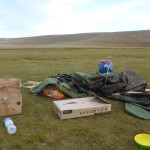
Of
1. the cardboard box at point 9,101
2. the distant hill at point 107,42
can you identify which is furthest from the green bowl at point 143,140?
the distant hill at point 107,42

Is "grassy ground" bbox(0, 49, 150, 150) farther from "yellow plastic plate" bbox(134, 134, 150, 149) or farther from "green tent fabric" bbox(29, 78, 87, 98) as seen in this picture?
"green tent fabric" bbox(29, 78, 87, 98)

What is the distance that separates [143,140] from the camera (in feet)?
11.3

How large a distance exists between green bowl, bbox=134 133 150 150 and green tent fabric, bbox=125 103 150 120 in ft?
3.04

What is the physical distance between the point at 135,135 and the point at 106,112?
1.02 metres

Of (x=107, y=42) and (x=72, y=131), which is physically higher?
(x=107, y=42)

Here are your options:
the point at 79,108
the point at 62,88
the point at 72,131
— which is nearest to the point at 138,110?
the point at 79,108

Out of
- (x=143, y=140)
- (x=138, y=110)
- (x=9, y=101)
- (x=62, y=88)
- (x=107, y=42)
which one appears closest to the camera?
(x=143, y=140)

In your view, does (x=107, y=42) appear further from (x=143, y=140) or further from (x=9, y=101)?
(x=143, y=140)

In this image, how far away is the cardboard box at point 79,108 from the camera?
4363 mm

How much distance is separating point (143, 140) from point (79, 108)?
137cm

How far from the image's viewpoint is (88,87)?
5926mm

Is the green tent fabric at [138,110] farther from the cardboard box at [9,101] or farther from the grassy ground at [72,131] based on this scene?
the cardboard box at [9,101]

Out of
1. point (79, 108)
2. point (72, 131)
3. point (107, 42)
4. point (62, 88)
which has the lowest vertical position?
point (72, 131)

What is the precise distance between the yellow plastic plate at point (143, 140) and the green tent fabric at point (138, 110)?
93 centimetres
